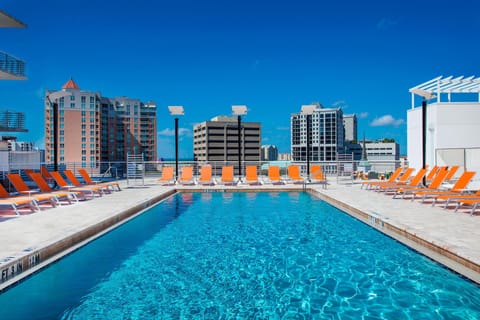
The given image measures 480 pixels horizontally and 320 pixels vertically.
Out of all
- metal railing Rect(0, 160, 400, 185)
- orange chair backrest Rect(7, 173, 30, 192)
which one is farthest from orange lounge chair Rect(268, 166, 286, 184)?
orange chair backrest Rect(7, 173, 30, 192)

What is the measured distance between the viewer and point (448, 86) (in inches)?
586

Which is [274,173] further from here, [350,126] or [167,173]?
[350,126]

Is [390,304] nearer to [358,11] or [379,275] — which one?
[379,275]

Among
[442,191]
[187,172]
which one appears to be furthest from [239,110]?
[442,191]

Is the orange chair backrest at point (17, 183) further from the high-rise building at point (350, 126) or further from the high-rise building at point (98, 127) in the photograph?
the high-rise building at point (350, 126)

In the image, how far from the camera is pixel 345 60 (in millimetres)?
45094

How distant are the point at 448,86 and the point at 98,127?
354ft

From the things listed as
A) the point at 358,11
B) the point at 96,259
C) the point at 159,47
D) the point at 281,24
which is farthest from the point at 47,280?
the point at 159,47

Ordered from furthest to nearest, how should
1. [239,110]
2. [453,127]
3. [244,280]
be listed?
[239,110]
[453,127]
[244,280]

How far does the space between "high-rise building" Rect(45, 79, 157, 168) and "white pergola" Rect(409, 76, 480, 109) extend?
88.9 m

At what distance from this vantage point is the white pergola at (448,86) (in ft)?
46.2

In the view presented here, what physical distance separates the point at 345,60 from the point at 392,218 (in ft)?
136

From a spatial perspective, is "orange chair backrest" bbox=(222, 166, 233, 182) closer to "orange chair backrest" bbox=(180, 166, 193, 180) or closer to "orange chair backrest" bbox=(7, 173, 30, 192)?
"orange chair backrest" bbox=(180, 166, 193, 180)

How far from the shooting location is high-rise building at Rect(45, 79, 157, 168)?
10725cm
